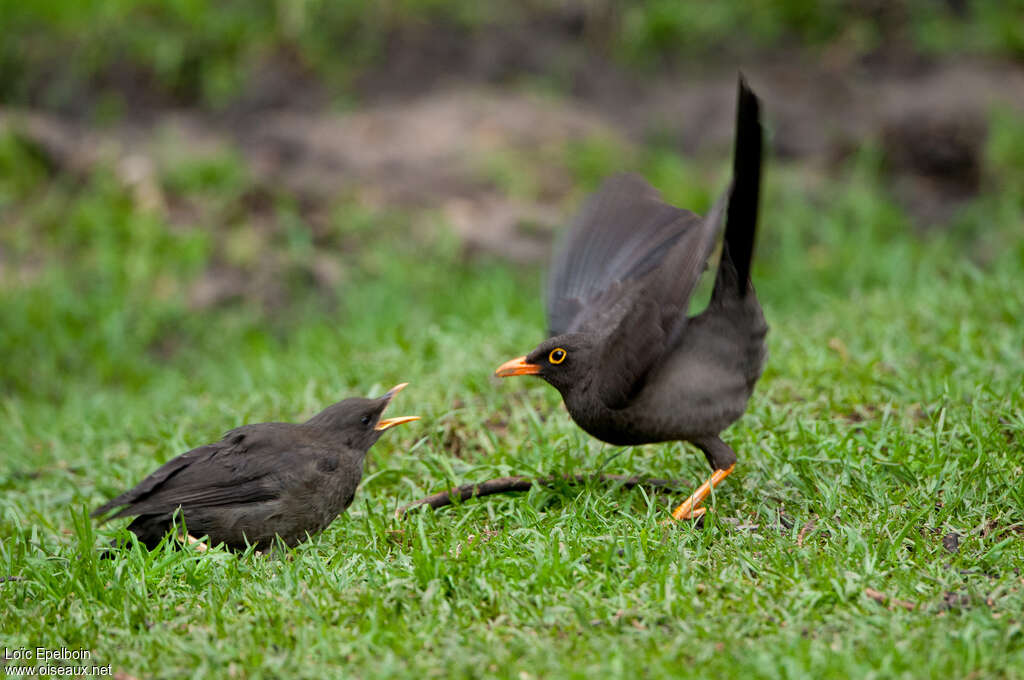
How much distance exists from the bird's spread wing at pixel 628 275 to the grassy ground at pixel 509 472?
56 centimetres

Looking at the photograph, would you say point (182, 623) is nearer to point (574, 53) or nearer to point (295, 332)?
point (295, 332)

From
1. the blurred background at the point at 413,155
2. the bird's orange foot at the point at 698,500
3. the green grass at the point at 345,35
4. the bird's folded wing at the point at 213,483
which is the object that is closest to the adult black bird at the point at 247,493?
the bird's folded wing at the point at 213,483

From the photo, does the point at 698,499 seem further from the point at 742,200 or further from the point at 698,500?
Answer: the point at 742,200

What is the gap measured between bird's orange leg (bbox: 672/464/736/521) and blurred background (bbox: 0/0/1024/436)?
2.87m

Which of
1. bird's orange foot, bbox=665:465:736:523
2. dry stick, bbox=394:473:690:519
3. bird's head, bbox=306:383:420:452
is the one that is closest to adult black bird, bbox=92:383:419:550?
bird's head, bbox=306:383:420:452

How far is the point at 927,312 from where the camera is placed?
21.6 feet

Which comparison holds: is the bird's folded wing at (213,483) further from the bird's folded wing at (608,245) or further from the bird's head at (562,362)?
the bird's folded wing at (608,245)

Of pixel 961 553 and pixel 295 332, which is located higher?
pixel 961 553

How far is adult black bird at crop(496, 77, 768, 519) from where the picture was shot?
169 inches

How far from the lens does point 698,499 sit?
4.36 meters

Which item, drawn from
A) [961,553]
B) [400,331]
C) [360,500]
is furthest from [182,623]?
[400,331]

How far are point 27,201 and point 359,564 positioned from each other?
22.0 feet

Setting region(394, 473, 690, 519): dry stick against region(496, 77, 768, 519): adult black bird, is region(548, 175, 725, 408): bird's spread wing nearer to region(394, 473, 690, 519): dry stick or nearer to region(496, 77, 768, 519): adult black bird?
region(496, 77, 768, 519): adult black bird

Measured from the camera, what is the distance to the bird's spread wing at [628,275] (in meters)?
4.30
